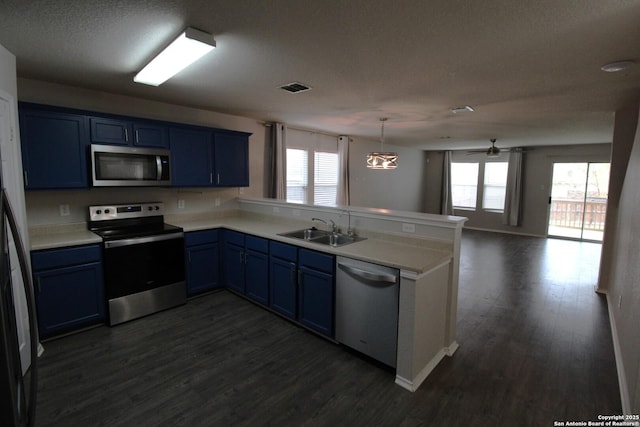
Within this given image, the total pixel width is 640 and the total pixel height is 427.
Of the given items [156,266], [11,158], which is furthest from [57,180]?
[156,266]

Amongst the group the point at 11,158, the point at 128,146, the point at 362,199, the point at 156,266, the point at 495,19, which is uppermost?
the point at 495,19

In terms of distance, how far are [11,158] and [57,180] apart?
65 centimetres

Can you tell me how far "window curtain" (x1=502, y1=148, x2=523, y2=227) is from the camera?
849cm

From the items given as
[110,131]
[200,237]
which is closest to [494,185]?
[200,237]

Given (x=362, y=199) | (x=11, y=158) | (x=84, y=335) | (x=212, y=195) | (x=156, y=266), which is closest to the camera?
(x=11, y=158)

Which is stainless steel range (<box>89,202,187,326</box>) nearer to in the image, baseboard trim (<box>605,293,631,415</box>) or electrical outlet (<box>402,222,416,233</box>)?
electrical outlet (<box>402,222,416,233</box>)

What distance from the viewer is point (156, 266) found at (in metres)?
3.40

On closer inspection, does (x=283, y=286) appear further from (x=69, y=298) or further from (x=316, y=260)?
(x=69, y=298)

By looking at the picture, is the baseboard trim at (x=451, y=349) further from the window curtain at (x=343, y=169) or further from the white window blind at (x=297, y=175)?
the window curtain at (x=343, y=169)

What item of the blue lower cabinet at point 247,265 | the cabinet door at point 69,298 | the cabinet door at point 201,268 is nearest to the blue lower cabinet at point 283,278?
the blue lower cabinet at point 247,265

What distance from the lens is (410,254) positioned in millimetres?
2615

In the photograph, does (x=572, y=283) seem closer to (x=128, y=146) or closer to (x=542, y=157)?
(x=542, y=157)

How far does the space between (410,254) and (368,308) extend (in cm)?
57

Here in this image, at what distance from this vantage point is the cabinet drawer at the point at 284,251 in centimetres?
311
